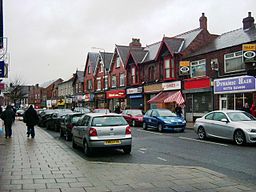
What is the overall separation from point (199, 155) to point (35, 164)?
5325 millimetres

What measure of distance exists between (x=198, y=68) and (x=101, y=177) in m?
23.6

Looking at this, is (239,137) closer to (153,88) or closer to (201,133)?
(201,133)

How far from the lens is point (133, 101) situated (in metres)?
41.3

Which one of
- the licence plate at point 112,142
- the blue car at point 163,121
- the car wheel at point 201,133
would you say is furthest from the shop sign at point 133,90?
the licence plate at point 112,142

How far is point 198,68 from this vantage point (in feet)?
97.7

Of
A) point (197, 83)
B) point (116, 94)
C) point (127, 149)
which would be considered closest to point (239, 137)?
point (127, 149)

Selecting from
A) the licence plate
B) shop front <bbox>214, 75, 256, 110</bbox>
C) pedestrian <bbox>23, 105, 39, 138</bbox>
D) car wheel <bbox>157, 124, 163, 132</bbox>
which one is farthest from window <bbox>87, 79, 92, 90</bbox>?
the licence plate

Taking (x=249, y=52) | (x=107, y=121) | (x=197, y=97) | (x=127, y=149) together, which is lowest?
(x=127, y=149)

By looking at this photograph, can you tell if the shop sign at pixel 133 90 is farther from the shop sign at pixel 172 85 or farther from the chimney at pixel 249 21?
the chimney at pixel 249 21

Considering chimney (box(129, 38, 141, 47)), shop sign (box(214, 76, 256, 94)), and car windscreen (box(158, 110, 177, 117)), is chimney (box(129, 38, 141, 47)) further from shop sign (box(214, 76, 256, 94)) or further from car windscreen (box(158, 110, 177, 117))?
car windscreen (box(158, 110, 177, 117))

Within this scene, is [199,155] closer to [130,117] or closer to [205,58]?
[130,117]

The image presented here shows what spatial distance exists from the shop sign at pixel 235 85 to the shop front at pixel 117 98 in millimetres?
Result: 18007

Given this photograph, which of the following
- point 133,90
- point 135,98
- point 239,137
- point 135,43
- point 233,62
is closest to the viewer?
point 239,137

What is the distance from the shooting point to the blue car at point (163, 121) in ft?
67.3
